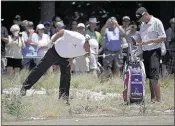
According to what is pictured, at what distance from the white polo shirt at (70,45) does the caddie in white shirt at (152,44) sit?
116 centimetres

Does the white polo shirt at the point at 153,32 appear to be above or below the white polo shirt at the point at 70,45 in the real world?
above

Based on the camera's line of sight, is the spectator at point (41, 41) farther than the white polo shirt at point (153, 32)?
Yes

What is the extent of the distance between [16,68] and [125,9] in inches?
345

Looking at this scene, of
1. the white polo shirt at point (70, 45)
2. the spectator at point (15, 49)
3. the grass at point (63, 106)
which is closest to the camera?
the grass at point (63, 106)

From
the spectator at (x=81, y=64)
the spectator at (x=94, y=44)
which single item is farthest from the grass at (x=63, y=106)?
the spectator at (x=94, y=44)

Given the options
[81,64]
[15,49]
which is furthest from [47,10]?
[15,49]

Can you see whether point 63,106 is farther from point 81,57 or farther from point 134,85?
point 81,57

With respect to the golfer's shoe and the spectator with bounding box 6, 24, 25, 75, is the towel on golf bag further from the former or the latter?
the spectator with bounding box 6, 24, 25, 75

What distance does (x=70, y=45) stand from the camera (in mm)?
9805

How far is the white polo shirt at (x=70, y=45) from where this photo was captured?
32.1 feet

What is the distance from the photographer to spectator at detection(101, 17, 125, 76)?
45.6ft

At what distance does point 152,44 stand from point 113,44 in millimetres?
4089

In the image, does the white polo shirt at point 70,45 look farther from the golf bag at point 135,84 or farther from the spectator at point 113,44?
the spectator at point 113,44

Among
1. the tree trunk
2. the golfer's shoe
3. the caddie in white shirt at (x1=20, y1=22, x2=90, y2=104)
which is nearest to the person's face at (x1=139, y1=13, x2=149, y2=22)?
the caddie in white shirt at (x1=20, y1=22, x2=90, y2=104)
